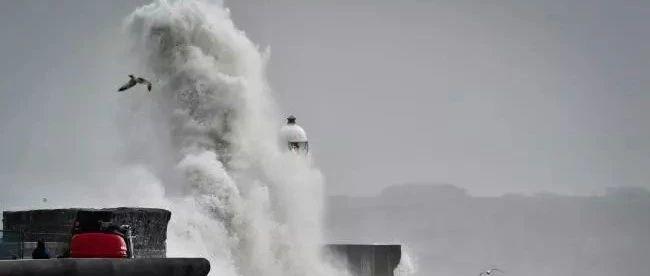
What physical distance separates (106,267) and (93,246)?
1.31 m

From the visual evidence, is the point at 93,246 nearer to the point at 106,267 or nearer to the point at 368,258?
the point at 106,267

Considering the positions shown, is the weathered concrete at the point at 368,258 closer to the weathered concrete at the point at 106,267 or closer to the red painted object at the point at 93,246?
the red painted object at the point at 93,246

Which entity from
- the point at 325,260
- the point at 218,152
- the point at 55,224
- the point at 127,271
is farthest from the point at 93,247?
the point at 325,260

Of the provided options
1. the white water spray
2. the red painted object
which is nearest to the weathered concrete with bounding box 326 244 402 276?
the white water spray

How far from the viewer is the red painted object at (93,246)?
1080 cm

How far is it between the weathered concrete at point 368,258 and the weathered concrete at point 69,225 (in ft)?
73.6

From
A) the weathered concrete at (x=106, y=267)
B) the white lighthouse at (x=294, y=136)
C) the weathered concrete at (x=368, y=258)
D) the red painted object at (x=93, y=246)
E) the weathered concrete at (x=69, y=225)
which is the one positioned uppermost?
the white lighthouse at (x=294, y=136)

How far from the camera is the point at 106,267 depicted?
957 cm

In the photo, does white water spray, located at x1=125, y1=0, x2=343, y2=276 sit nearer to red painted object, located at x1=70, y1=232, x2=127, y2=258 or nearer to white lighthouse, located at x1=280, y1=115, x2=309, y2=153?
white lighthouse, located at x1=280, y1=115, x2=309, y2=153

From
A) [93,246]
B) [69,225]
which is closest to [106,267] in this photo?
[93,246]

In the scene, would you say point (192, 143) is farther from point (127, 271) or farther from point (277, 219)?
point (127, 271)

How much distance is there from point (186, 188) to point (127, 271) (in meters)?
24.4

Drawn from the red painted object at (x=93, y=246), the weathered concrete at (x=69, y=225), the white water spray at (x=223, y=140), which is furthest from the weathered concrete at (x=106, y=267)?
the white water spray at (x=223, y=140)

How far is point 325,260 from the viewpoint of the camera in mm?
Answer: 41438
